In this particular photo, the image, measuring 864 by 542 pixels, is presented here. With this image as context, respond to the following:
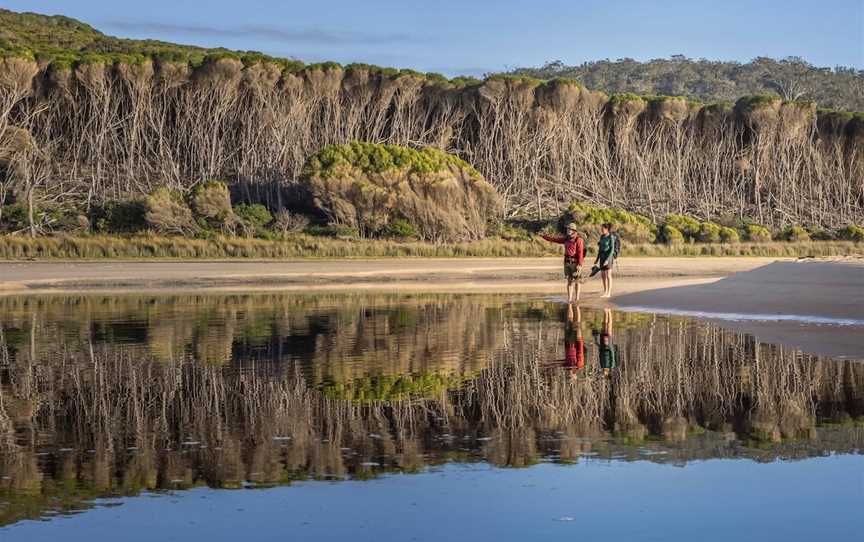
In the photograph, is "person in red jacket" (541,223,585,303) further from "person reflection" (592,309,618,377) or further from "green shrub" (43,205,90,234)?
"green shrub" (43,205,90,234)

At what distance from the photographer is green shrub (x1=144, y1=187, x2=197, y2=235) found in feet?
139

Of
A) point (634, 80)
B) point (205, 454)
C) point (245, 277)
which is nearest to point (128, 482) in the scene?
point (205, 454)

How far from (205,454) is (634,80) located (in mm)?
109164

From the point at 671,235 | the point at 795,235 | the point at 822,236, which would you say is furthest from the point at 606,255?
the point at 822,236

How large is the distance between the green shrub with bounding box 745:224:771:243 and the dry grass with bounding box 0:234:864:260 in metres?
7.97

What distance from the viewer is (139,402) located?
10586 millimetres

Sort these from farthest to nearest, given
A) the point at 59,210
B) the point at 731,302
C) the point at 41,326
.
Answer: the point at 59,210 → the point at 731,302 → the point at 41,326

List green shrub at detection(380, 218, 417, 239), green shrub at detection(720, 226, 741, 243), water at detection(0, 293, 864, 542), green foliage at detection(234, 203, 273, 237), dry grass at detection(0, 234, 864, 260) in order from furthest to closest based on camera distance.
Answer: green shrub at detection(720, 226, 741, 243)
green shrub at detection(380, 218, 417, 239)
green foliage at detection(234, 203, 273, 237)
dry grass at detection(0, 234, 864, 260)
water at detection(0, 293, 864, 542)

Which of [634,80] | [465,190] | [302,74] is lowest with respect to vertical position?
[465,190]

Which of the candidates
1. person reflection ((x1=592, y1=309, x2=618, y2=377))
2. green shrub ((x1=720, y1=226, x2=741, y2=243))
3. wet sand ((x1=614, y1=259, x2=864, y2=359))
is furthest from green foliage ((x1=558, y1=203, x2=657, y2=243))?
person reflection ((x1=592, y1=309, x2=618, y2=377))

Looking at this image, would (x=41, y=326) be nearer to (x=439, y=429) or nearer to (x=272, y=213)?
(x=439, y=429)

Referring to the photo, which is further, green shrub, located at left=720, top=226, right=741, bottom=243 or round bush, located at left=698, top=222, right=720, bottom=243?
green shrub, located at left=720, top=226, right=741, bottom=243

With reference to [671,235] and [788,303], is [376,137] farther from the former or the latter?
[788,303]

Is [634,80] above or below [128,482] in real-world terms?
above
